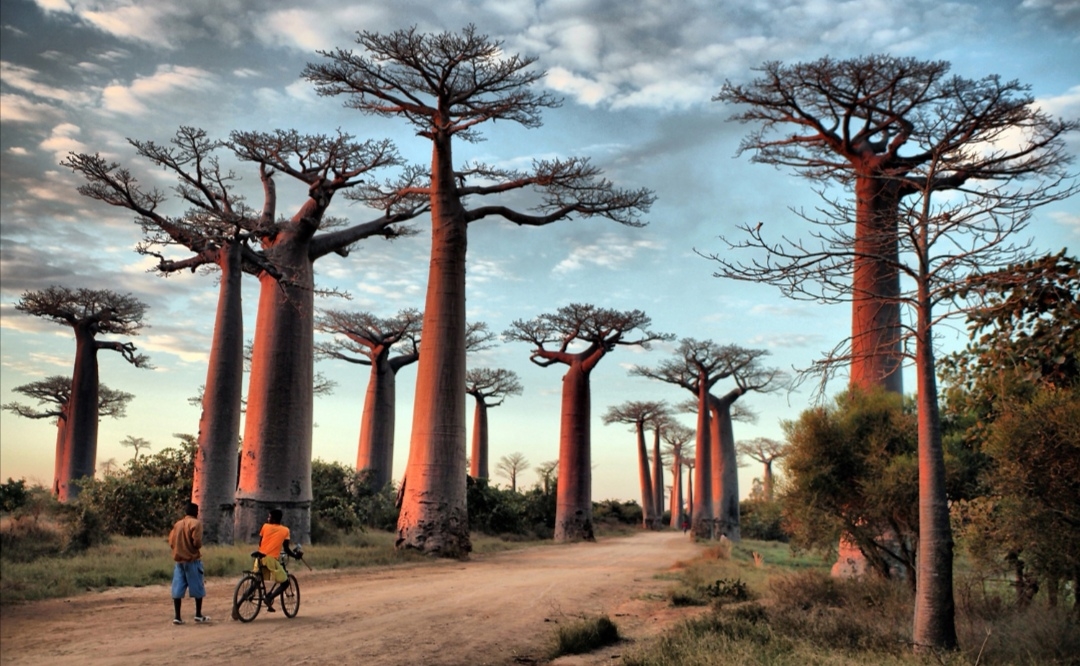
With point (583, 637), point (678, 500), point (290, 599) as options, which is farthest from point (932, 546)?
Answer: point (678, 500)

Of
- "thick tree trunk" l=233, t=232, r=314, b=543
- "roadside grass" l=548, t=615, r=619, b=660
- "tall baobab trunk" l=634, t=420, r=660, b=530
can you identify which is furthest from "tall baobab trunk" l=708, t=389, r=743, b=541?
"roadside grass" l=548, t=615, r=619, b=660

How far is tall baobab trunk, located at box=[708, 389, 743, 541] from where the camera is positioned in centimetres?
3362

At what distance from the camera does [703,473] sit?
34.2 meters

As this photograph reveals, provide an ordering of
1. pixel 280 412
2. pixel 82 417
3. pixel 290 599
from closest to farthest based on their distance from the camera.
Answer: pixel 290 599 → pixel 280 412 → pixel 82 417

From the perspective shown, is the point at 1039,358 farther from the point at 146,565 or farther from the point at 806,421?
the point at 146,565

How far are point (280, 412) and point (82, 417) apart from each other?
46.5 feet

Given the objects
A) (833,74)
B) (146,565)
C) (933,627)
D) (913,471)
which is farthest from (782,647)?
(833,74)

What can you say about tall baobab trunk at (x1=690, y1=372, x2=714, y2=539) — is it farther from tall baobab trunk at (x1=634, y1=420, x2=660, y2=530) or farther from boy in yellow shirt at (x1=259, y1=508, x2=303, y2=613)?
boy in yellow shirt at (x1=259, y1=508, x2=303, y2=613)

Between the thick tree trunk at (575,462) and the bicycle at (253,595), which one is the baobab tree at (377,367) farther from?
the bicycle at (253,595)

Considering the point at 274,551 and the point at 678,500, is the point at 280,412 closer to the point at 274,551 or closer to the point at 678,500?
the point at 274,551

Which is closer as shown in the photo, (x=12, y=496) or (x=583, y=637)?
(x=583, y=637)

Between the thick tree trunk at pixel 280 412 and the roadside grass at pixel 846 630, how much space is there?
8792 millimetres

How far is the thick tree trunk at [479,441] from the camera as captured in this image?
129 ft

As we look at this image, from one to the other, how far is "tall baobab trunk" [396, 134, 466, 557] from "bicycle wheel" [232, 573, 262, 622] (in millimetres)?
8058
